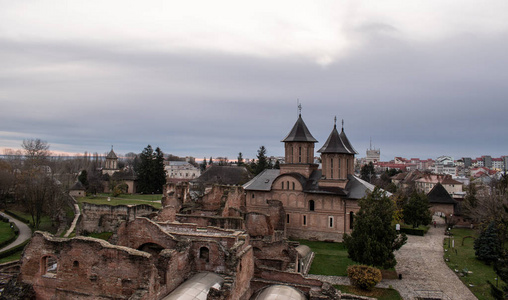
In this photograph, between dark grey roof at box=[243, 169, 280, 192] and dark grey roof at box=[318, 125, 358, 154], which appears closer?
dark grey roof at box=[318, 125, 358, 154]

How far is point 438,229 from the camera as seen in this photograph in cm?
4312

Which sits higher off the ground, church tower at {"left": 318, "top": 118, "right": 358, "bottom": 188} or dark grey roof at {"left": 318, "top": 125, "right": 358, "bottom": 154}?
dark grey roof at {"left": 318, "top": 125, "right": 358, "bottom": 154}

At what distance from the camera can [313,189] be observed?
3728 centimetres

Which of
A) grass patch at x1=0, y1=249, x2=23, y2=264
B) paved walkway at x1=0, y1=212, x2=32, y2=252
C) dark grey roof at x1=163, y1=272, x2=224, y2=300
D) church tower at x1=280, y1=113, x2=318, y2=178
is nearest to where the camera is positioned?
dark grey roof at x1=163, y1=272, x2=224, y2=300

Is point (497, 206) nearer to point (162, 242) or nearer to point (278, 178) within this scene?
point (278, 178)

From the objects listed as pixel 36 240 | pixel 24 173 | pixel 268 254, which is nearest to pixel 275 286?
pixel 268 254

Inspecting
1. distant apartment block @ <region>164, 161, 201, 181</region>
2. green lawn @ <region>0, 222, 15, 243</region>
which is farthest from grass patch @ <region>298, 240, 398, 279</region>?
distant apartment block @ <region>164, 161, 201, 181</region>

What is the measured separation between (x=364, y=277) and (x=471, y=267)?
35.5 feet

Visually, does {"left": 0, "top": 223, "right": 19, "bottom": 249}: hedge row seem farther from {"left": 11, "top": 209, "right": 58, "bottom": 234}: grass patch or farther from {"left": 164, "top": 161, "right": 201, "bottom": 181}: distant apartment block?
{"left": 164, "top": 161, "right": 201, "bottom": 181}: distant apartment block

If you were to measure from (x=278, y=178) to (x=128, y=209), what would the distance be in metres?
15.7

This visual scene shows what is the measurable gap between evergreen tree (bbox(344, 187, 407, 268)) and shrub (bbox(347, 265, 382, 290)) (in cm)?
152

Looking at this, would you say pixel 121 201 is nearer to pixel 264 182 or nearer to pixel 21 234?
pixel 21 234

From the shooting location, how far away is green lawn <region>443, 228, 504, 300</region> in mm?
21688

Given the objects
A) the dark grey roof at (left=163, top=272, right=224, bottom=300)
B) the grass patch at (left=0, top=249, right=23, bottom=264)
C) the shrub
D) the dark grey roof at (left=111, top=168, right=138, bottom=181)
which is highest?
the dark grey roof at (left=111, top=168, right=138, bottom=181)
